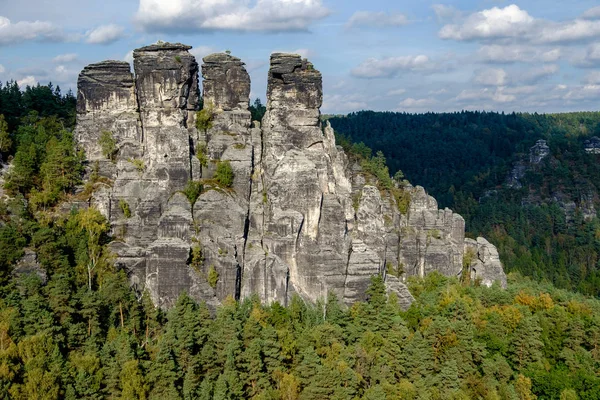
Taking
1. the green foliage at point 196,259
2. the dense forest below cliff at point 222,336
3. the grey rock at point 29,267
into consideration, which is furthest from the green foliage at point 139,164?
the grey rock at point 29,267

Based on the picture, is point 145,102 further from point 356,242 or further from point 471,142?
point 471,142

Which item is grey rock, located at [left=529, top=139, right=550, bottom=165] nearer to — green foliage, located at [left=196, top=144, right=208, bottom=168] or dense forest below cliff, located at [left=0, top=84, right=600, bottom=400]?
dense forest below cliff, located at [left=0, top=84, right=600, bottom=400]

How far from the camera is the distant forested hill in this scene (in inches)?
3794

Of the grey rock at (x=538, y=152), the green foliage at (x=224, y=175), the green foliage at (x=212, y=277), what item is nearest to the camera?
the green foliage at (x=212, y=277)

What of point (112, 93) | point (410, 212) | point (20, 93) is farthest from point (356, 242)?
point (20, 93)

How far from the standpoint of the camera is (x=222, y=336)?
137 ft

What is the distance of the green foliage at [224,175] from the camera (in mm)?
51000

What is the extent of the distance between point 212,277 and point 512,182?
100628mm

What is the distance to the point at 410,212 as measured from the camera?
2402 inches

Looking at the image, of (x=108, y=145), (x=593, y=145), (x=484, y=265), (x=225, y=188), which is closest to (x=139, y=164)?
(x=108, y=145)

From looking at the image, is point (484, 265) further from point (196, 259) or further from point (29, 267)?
point (29, 267)

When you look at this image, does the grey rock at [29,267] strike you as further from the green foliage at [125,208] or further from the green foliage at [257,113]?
the green foliage at [257,113]

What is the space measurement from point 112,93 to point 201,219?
12.4m

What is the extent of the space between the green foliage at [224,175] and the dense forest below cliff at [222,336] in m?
8.38
